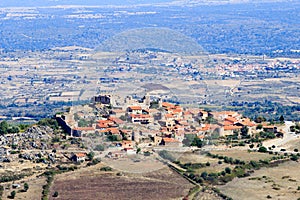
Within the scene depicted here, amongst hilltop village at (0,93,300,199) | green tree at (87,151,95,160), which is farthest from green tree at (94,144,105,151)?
green tree at (87,151,95,160)

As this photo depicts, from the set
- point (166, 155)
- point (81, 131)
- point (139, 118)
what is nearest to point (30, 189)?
point (81, 131)

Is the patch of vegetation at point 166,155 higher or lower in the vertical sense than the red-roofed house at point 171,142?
lower

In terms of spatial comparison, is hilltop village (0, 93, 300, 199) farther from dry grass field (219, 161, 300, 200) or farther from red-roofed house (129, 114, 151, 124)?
dry grass field (219, 161, 300, 200)

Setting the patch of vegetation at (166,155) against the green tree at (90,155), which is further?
the green tree at (90,155)

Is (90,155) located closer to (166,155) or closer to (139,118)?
(139,118)

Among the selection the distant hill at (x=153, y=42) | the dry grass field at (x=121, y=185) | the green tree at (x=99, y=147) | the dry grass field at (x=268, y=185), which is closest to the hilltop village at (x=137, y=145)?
the green tree at (x=99, y=147)

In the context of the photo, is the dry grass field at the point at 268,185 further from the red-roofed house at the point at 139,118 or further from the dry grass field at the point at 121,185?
the red-roofed house at the point at 139,118
